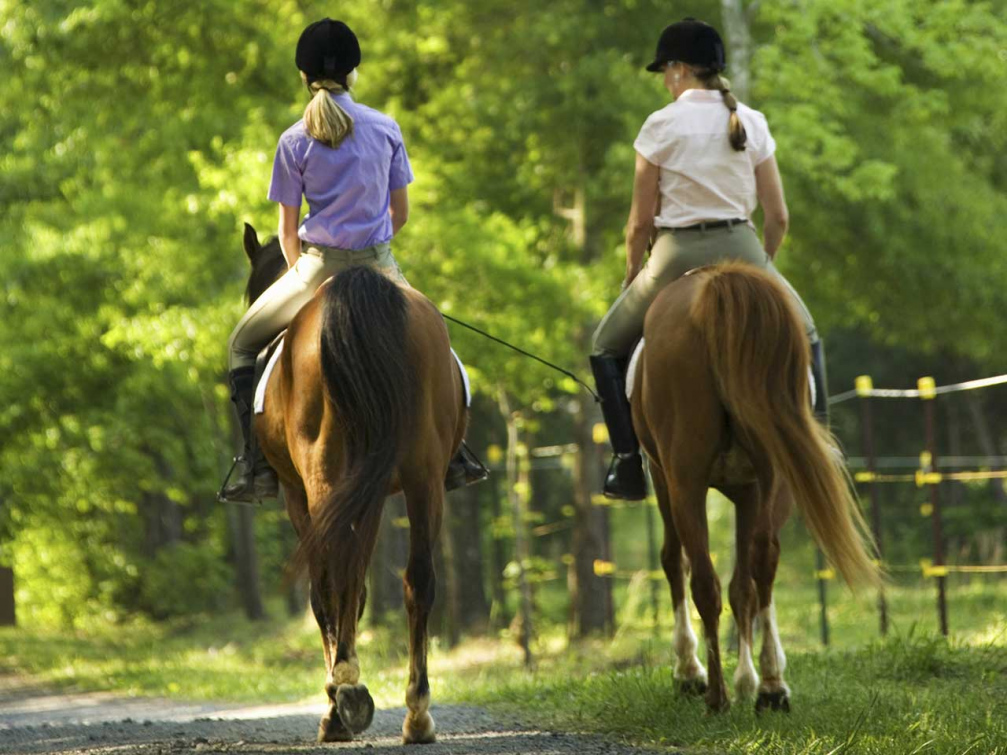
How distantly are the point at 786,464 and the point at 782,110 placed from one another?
37.0 feet

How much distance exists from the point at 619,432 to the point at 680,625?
3.21 ft

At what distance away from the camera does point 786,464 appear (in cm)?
643

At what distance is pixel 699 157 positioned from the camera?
24.2ft

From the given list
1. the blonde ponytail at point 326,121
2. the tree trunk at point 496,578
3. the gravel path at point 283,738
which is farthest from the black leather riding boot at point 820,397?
the tree trunk at point 496,578

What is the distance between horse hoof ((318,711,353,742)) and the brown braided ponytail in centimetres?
311

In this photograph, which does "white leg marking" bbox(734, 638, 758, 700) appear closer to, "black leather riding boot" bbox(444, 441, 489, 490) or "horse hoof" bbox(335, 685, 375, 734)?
"black leather riding boot" bbox(444, 441, 489, 490)

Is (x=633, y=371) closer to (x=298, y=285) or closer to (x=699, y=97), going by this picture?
(x=699, y=97)

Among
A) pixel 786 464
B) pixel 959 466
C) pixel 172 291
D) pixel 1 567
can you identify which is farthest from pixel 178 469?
pixel 786 464

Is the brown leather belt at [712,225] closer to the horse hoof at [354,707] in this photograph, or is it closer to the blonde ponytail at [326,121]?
the blonde ponytail at [326,121]

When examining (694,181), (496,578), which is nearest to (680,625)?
(694,181)

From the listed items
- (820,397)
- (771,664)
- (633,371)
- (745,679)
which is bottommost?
(745,679)

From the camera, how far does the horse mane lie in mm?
8242

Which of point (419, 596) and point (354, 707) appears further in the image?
point (419, 596)

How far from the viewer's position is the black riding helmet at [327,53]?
283 inches
